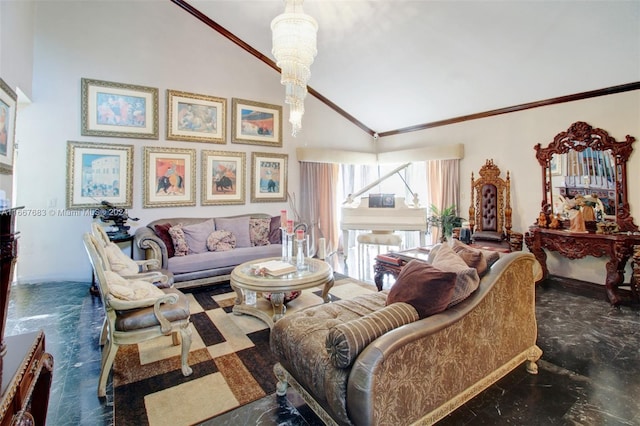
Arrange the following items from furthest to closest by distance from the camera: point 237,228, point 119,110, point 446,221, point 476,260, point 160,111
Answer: point 446,221 < point 237,228 < point 160,111 < point 119,110 < point 476,260

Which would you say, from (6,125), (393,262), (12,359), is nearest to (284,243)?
(393,262)

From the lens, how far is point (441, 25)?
389 cm

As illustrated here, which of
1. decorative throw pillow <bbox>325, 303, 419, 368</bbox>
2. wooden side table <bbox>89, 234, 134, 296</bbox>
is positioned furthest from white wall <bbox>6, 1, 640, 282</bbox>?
decorative throw pillow <bbox>325, 303, 419, 368</bbox>

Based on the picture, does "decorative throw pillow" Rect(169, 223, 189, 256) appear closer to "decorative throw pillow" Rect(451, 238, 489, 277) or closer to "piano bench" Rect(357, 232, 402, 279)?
"piano bench" Rect(357, 232, 402, 279)

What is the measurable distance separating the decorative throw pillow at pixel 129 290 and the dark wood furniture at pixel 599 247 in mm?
4653

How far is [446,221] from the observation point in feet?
18.6

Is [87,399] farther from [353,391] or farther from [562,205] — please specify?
[562,205]

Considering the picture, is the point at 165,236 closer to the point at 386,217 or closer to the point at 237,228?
the point at 237,228

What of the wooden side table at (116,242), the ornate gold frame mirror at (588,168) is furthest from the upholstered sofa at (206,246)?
the ornate gold frame mirror at (588,168)

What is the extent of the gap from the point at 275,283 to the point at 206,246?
2274 millimetres

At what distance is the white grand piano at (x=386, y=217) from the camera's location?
5406 millimetres

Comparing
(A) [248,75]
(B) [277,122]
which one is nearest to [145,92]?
(A) [248,75]

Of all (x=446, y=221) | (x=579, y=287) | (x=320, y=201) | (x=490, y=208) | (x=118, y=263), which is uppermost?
(x=320, y=201)

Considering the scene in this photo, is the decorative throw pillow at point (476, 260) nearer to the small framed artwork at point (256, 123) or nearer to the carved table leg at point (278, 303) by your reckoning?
the carved table leg at point (278, 303)
